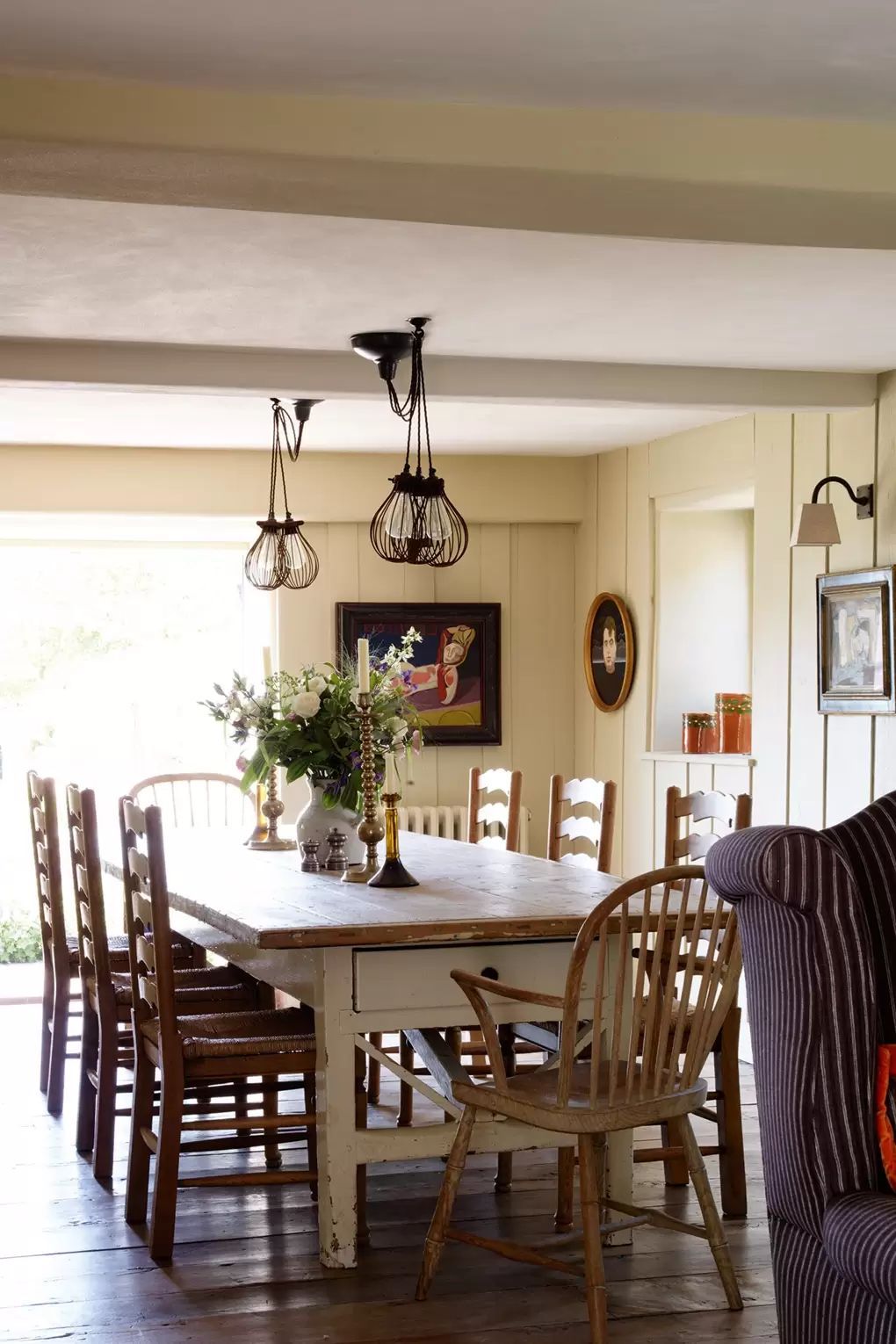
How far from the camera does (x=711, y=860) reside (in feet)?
8.54

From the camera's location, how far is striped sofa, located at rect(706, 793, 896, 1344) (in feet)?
7.70

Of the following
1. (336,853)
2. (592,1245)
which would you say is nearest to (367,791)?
(336,853)

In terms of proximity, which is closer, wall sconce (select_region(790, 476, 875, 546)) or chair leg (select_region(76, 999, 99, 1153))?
chair leg (select_region(76, 999, 99, 1153))

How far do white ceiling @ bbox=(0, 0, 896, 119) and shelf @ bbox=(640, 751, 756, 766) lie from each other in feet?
10.0

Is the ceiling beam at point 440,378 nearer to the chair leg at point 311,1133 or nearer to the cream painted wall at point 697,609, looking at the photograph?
the cream painted wall at point 697,609

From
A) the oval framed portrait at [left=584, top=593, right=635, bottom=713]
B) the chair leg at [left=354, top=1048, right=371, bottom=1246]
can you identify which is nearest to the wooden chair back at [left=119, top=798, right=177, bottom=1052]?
the chair leg at [left=354, top=1048, right=371, bottom=1246]

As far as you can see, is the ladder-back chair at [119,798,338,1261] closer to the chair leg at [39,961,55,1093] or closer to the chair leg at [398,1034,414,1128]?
the chair leg at [398,1034,414,1128]

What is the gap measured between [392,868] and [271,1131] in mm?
740

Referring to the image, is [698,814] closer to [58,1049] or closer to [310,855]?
[310,855]

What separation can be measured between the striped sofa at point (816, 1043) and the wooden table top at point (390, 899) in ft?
2.40

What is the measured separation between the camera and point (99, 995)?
3.90 meters

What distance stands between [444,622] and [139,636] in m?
1.68

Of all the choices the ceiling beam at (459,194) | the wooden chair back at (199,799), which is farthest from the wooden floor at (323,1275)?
the ceiling beam at (459,194)

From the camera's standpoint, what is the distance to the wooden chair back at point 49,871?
14.9 feet
